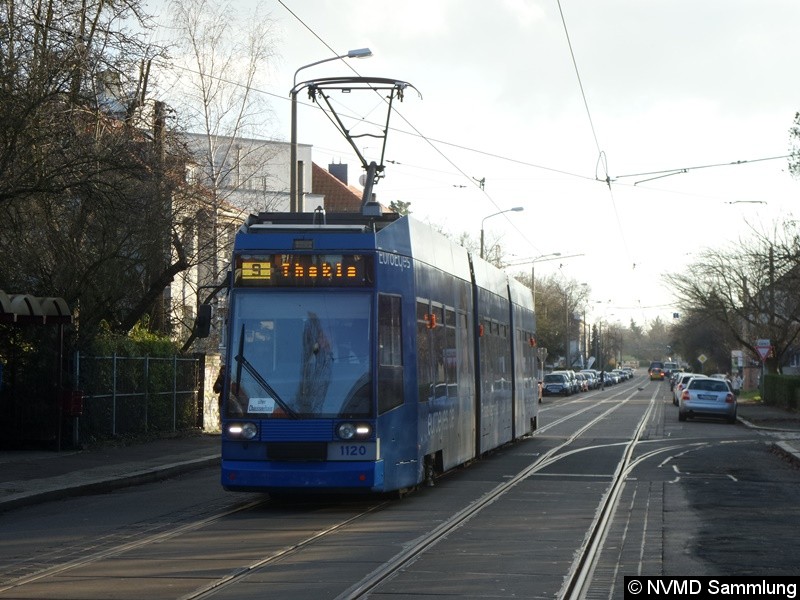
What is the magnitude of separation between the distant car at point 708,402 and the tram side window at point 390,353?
88.9ft

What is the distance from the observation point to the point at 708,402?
39.3 meters

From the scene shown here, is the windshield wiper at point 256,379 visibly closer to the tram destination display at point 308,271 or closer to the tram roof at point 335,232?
the tram destination display at point 308,271

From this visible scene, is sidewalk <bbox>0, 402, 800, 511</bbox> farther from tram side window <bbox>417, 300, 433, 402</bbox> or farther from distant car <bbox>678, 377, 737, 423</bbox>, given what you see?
distant car <bbox>678, 377, 737, 423</bbox>

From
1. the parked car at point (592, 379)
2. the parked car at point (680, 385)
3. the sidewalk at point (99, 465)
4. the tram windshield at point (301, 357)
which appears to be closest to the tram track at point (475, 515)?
the tram windshield at point (301, 357)

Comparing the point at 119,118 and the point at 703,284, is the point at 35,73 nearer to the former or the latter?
the point at 119,118

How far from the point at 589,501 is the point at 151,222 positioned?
14.0 m

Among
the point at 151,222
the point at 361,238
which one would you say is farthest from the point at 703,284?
the point at 361,238

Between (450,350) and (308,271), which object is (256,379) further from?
(450,350)

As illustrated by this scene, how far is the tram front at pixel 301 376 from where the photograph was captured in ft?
42.6

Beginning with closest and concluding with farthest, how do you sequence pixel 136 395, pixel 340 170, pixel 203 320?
pixel 203 320 → pixel 136 395 → pixel 340 170

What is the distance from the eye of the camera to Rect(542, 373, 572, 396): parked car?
73750mm

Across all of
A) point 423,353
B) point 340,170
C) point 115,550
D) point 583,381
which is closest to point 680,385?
point 583,381

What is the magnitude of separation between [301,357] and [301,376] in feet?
0.68

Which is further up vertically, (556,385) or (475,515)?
(556,385)
